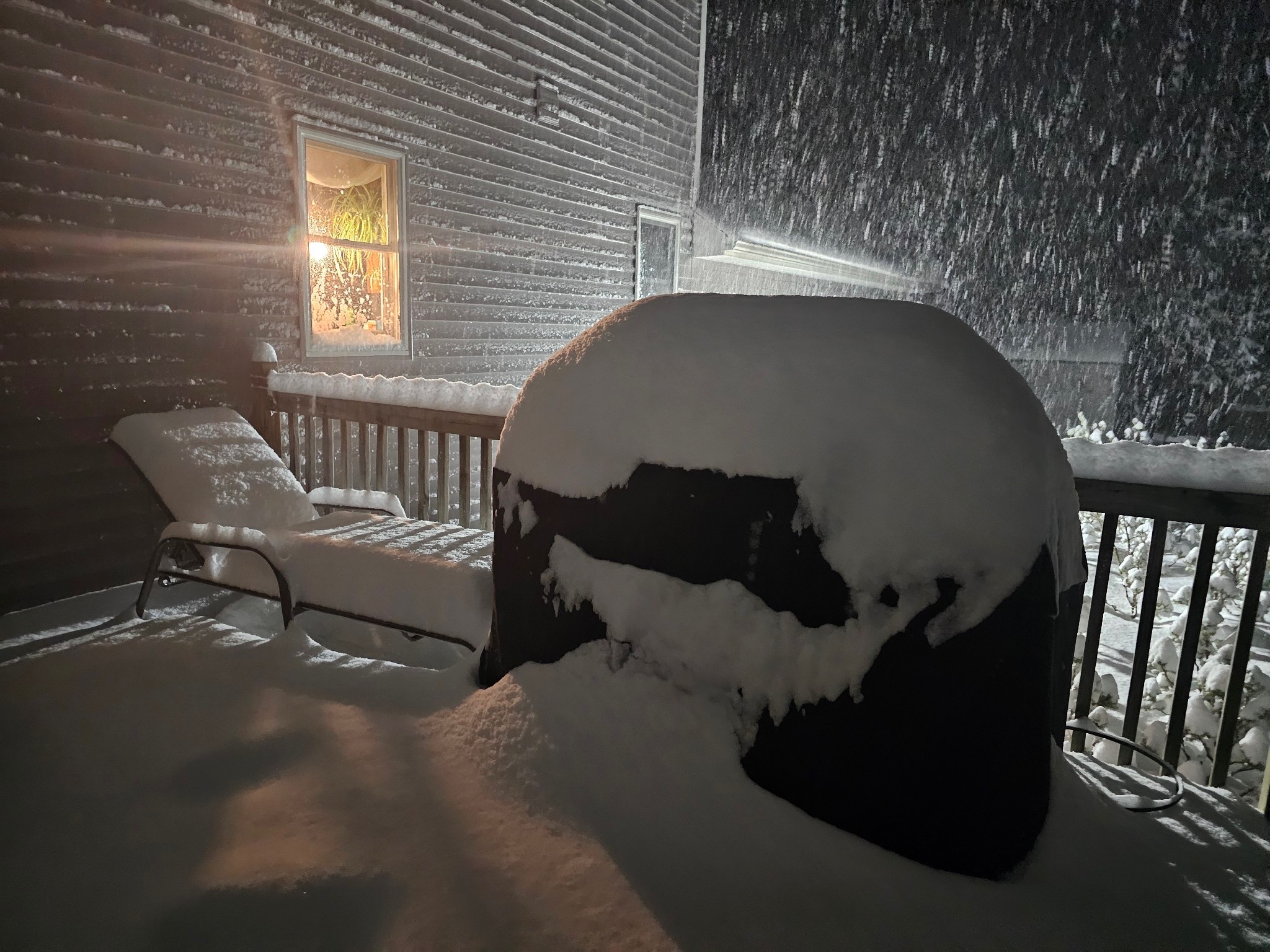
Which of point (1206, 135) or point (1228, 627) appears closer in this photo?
point (1228, 627)

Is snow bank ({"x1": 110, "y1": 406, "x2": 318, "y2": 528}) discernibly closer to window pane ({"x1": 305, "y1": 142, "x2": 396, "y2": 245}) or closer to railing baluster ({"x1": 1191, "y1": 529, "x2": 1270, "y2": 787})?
window pane ({"x1": 305, "y1": 142, "x2": 396, "y2": 245})

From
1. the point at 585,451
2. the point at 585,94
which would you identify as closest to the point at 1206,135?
the point at 585,94

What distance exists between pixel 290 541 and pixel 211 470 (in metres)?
1.00

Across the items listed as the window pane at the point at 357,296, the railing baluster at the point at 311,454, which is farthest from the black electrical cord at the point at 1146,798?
the window pane at the point at 357,296

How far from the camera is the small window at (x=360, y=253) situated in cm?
540

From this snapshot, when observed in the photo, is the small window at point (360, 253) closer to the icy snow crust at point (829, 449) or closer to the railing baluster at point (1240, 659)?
the icy snow crust at point (829, 449)

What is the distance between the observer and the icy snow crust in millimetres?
1283

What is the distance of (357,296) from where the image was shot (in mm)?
5820

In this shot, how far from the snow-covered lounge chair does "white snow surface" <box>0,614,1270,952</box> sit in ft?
1.43

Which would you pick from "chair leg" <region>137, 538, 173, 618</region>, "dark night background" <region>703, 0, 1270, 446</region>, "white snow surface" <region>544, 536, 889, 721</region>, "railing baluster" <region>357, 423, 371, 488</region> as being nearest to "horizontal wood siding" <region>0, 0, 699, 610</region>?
"railing baluster" <region>357, 423, 371, 488</region>

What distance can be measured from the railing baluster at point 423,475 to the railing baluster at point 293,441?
1.03 metres

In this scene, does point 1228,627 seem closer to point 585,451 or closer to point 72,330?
point 585,451

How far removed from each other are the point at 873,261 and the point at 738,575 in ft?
70.5

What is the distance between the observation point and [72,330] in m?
3.62
